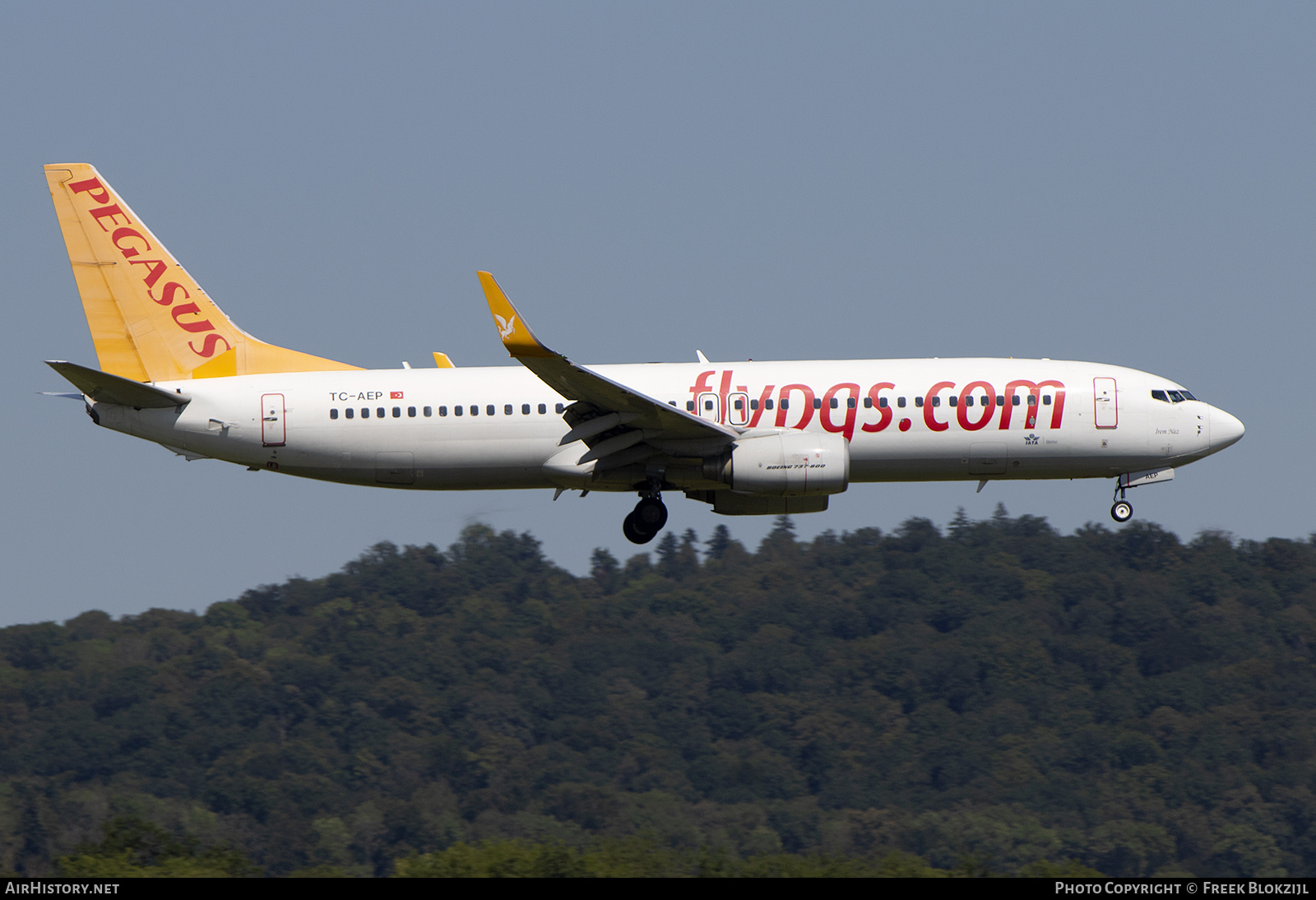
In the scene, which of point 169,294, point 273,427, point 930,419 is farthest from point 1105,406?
point 169,294

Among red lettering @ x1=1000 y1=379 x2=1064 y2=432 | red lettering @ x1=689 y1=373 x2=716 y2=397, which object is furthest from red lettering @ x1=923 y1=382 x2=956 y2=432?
red lettering @ x1=689 y1=373 x2=716 y2=397

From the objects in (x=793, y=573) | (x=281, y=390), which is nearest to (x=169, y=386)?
(x=281, y=390)

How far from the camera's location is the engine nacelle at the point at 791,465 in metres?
37.5

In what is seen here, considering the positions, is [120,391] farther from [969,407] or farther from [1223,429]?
[1223,429]

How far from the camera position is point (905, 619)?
147375 mm

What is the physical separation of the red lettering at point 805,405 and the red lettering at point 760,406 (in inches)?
11.5

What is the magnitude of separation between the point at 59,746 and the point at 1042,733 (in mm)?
75934

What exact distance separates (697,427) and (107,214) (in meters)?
17.1

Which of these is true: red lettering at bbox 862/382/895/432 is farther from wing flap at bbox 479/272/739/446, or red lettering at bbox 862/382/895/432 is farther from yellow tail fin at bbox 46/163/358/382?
yellow tail fin at bbox 46/163/358/382

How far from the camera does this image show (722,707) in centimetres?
12744

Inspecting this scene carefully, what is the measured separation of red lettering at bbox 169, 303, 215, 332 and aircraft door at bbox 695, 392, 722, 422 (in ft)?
42.6

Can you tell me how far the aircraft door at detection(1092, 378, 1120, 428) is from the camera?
39.5 meters

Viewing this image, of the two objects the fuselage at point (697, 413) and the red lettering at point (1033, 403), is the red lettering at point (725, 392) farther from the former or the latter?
the red lettering at point (1033, 403)

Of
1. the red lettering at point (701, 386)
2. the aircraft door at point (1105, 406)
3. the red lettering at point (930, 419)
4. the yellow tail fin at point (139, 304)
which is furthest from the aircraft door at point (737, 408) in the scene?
the yellow tail fin at point (139, 304)
